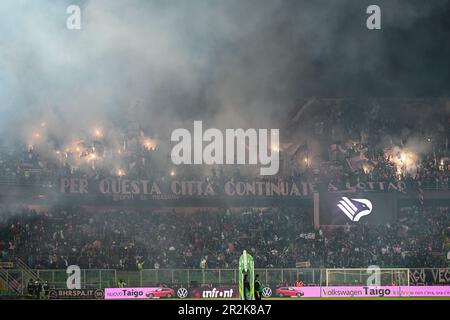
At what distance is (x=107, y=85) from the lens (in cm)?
2125

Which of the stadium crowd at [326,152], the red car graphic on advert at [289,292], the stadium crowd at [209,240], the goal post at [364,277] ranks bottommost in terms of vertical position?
the red car graphic on advert at [289,292]

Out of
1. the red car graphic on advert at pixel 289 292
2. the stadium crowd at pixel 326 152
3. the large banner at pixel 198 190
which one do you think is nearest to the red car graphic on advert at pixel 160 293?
the red car graphic on advert at pixel 289 292

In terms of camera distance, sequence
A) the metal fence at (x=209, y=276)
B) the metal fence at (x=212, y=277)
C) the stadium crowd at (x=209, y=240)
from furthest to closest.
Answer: the stadium crowd at (x=209, y=240) → the metal fence at (x=209, y=276) → the metal fence at (x=212, y=277)

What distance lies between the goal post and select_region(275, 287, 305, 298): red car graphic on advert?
884mm

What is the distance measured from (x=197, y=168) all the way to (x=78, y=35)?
28.4ft

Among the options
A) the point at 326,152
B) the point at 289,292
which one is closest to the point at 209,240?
the point at 289,292

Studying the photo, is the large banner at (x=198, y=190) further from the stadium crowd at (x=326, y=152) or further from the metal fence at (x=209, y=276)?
the metal fence at (x=209, y=276)

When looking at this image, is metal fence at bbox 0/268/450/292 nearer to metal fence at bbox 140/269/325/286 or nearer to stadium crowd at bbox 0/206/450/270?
metal fence at bbox 140/269/325/286

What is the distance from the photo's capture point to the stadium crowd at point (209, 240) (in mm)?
21219

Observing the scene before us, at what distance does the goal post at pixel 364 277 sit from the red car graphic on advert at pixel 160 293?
480 cm

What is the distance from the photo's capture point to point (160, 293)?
1983 cm

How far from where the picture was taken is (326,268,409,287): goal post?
790 inches

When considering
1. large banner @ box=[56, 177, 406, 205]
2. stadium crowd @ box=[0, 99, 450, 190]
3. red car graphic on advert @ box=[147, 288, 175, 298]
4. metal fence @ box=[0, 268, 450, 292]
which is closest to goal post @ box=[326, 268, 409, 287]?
metal fence @ box=[0, 268, 450, 292]

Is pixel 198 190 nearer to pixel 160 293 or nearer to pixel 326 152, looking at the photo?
pixel 160 293
